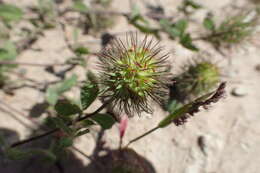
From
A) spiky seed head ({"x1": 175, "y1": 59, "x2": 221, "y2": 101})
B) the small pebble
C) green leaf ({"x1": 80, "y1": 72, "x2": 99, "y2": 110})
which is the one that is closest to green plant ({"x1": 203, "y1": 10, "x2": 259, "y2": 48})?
the small pebble

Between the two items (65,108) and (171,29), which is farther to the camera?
(171,29)

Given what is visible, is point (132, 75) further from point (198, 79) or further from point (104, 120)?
point (198, 79)

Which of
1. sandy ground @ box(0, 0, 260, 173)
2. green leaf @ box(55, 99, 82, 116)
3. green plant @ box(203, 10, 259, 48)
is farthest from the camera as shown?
green plant @ box(203, 10, 259, 48)

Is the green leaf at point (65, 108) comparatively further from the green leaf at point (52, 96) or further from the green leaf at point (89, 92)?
the green leaf at point (52, 96)

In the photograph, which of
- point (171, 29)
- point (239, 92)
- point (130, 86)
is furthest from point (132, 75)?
point (239, 92)

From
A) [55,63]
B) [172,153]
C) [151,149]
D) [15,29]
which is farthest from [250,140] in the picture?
[15,29]

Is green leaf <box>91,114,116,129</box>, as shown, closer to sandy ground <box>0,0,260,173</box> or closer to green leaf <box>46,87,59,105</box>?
sandy ground <box>0,0,260,173</box>
